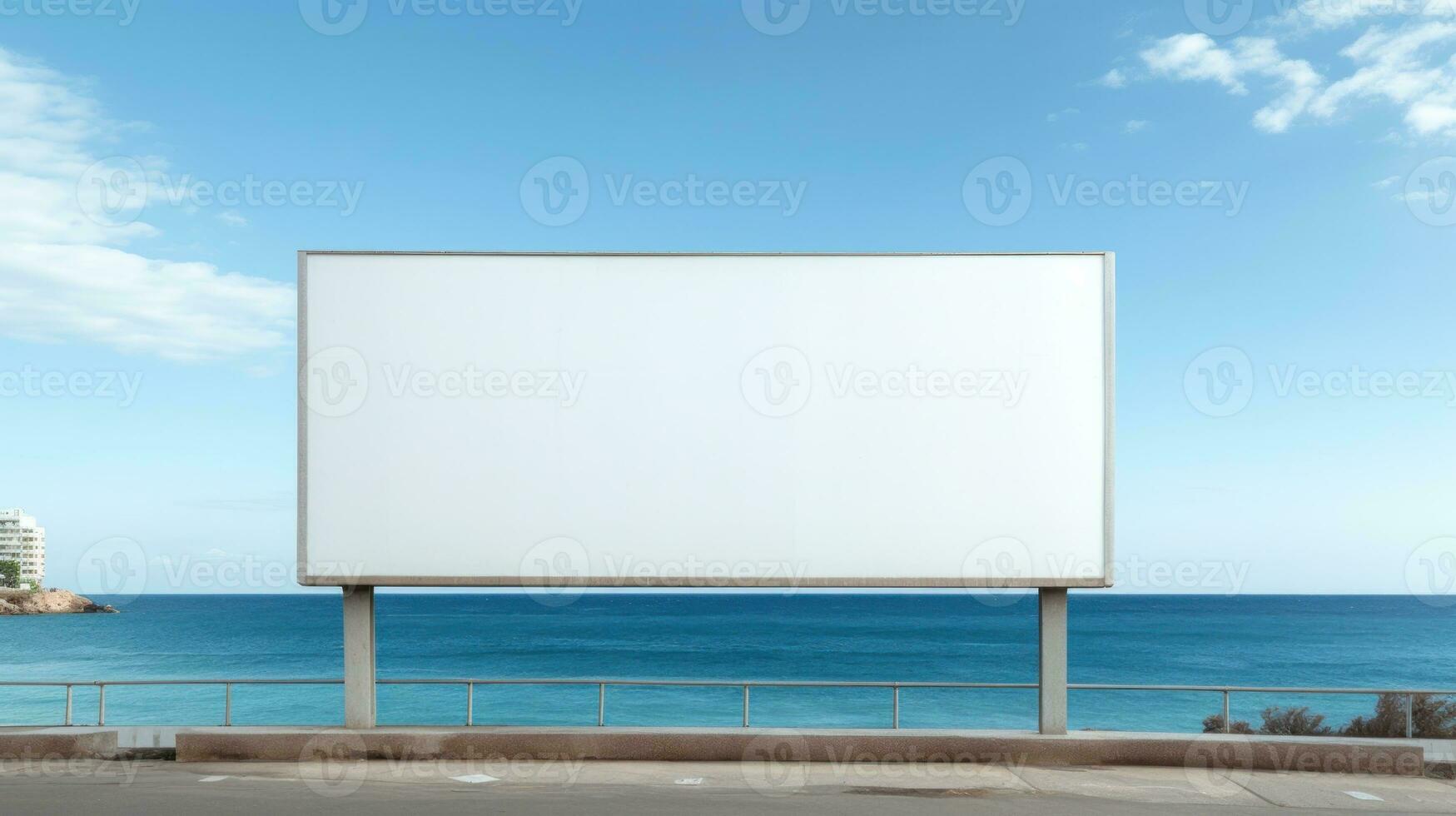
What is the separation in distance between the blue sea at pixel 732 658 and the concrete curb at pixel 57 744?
2348 centimetres

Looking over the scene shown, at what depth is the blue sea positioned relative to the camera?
4125cm

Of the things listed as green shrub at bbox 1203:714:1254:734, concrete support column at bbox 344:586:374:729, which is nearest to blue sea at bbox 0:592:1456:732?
green shrub at bbox 1203:714:1254:734

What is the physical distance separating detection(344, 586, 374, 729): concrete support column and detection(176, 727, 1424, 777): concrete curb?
27 cm

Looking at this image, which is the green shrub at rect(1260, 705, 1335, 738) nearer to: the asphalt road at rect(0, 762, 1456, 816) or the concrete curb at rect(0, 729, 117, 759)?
the asphalt road at rect(0, 762, 1456, 816)

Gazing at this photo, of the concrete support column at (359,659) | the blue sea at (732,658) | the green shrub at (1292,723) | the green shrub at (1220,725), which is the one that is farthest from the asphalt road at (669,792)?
the blue sea at (732,658)

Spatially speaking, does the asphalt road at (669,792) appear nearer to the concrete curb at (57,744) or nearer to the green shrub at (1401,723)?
the concrete curb at (57,744)

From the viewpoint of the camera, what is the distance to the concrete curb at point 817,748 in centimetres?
1105

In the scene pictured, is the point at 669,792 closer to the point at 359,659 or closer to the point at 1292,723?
the point at 359,659

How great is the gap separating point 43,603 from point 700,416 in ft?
460

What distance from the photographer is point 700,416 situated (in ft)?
36.7

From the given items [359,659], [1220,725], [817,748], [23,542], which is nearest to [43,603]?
[23,542]

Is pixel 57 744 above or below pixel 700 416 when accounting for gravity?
below

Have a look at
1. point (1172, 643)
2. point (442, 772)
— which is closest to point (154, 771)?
point (442, 772)

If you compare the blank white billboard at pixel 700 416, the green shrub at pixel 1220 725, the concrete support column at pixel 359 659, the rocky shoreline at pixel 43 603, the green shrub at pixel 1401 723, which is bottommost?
the rocky shoreline at pixel 43 603
